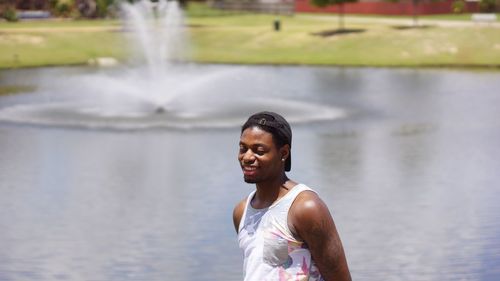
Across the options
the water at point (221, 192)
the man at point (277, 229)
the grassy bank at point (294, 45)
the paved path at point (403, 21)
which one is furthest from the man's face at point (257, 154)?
the paved path at point (403, 21)

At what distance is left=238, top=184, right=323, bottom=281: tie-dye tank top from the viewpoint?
5.51 meters

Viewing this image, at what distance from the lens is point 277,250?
218 inches

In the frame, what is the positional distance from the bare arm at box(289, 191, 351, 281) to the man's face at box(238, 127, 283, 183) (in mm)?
248

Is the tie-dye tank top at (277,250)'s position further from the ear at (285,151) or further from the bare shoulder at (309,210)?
the ear at (285,151)

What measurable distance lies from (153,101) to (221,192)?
55.1ft

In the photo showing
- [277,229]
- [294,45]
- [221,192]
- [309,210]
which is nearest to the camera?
[309,210]

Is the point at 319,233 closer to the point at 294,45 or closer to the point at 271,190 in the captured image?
the point at 271,190

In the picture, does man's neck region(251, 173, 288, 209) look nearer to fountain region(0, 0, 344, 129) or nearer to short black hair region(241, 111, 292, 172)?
short black hair region(241, 111, 292, 172)

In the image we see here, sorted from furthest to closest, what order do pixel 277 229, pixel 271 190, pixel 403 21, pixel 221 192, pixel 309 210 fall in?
pixel 403 21 → pixel 221 192 → pixel 271 190 → pixel 277 229 → pixel 309 210

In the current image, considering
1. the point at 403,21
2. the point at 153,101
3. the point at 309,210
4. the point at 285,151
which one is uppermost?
the point at 285,151

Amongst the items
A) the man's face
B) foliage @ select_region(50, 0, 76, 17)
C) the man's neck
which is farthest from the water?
foliage @ select_region(50, 0, 76, 17)

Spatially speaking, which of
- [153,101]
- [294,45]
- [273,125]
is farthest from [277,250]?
[294,45]

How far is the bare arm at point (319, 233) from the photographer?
538 cm

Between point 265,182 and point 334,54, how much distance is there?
54.8m
